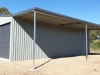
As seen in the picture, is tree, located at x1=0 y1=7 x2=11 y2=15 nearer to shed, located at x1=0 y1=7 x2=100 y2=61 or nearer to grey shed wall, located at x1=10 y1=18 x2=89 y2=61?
grey shed wall, located at x1=10 y1=18 x2=89 y2=61

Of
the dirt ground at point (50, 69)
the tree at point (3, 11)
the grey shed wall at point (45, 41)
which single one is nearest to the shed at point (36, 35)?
the grey shed wall at point (45, 41)

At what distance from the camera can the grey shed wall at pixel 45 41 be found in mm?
10430

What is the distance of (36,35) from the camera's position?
11898mm

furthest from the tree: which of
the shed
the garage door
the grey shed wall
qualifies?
the garage door

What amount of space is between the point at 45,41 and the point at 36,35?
1.15m

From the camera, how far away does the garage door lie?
35.1 ft

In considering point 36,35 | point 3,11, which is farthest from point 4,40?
point 3,11

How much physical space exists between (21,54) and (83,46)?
9238 mm

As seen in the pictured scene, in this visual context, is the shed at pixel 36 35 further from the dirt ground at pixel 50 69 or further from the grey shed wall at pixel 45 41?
the dirt ground at pixel 50 69

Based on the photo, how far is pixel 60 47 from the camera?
557 inches

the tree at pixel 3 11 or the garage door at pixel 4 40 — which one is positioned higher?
the tree at pixel 3 11

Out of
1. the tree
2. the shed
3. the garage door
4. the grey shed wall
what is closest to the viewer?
the shed

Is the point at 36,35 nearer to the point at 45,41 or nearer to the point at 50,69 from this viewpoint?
the point at 45,41

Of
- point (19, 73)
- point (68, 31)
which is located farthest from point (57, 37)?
point (19, 73)
